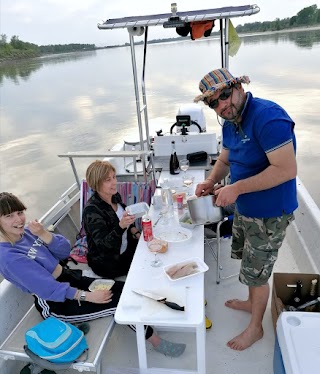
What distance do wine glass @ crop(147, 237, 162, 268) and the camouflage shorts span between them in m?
0.55

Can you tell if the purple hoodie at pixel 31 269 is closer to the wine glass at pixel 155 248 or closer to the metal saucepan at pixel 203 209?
the wine glass at pixel 155 248

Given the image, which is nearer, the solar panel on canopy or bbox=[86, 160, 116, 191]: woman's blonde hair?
bbox=[86, 160, 116, 191]: woman's blonde hair

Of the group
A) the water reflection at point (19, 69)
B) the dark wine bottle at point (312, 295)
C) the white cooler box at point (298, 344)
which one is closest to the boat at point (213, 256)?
the dark wine bottle at point (312, 295)

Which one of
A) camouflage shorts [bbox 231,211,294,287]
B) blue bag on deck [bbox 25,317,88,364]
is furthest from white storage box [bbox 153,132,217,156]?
blue bag on deck [bbox 25,317,88,364]

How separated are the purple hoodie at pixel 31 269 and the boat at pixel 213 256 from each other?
60 cm

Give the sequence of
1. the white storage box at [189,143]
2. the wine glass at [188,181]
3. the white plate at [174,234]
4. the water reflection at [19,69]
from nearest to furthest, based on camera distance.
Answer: the white plate at [174,234]
the wine glass at [188,181]
the white storage box at [189,143]
the water reflection at [19,69]

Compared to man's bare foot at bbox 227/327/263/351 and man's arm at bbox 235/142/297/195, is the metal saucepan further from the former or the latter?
man's bare foot at bbox 227/327/263/351

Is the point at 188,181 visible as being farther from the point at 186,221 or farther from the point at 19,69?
the point at 19,69

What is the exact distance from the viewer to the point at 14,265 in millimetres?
1695

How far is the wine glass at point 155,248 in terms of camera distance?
1738 millimetres

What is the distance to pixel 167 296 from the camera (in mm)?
1499

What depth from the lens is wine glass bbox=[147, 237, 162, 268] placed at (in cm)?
174

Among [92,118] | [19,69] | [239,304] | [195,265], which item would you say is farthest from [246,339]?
[19,69]

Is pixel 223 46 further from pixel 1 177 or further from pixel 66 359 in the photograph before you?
pixel 1 177
